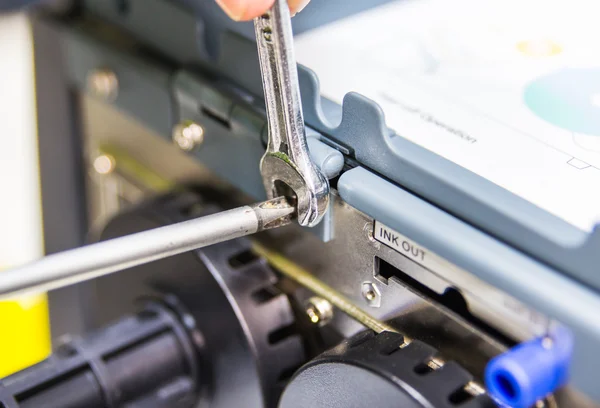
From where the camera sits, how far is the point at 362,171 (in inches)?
18.9

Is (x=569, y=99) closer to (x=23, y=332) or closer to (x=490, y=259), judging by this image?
(x=490, y=259)

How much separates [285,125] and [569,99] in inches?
7.8

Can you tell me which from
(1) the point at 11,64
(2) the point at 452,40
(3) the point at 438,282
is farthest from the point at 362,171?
(1) the point at 11,64

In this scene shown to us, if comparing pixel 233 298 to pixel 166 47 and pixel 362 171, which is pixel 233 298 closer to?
pixel 362 171

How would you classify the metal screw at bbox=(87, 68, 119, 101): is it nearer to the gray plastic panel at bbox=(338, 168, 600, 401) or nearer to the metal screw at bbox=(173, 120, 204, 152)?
the metal screw at bbox=(173, 120, 204, 152)

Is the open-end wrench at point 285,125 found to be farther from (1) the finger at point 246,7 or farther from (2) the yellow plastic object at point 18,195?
(2) the yellow plastic object at point 18,195

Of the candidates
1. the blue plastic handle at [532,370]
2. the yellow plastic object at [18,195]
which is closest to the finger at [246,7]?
the blue plastic handle at [532,370]

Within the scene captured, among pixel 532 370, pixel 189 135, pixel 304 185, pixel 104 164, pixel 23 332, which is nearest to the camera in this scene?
pixel 532 370

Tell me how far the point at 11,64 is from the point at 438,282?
65cm

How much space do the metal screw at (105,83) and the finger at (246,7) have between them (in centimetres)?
28

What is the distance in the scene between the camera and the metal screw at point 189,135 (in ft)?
2.00

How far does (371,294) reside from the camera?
0.50m

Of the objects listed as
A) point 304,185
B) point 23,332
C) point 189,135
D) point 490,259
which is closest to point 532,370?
point 490,259

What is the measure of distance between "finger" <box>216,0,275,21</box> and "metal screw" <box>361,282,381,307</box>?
177mm
